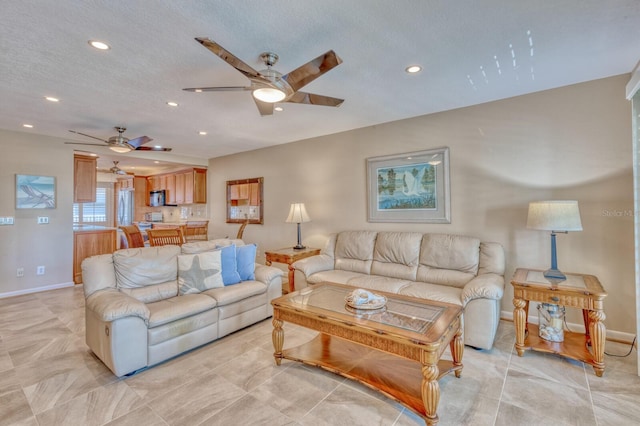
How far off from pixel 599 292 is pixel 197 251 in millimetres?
3708

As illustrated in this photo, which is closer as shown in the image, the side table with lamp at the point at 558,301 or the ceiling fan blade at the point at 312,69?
the ceiling fan blade at the point at 312,69

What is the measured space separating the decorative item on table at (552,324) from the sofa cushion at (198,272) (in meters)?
3.21

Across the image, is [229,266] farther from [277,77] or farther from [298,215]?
[277,77]

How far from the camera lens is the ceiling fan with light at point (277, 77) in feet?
6.06

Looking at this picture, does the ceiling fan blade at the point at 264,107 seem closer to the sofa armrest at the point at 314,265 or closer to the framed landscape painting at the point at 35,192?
the sofa armrest at the point at 314,265

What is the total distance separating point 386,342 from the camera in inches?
74.9

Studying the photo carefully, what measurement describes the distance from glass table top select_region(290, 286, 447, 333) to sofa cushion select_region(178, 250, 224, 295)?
1.07m

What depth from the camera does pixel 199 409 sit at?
77.0 inches

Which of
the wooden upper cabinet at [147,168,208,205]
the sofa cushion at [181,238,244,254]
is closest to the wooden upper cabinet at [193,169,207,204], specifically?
the wooden upper cabinet at [147,168,208,205]

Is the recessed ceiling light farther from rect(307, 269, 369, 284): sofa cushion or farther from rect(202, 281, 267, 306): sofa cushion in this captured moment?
rect(307, 269, 369, 284): sofa cushion

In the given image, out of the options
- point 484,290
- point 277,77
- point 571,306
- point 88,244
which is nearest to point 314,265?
point 484,290

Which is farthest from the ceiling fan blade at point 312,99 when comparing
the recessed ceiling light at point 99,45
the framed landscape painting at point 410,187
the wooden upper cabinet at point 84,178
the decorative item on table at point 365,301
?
the wooden upper cabinet at point 84,178

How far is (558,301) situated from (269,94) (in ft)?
9.64

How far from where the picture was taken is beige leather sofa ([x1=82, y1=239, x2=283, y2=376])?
230cm
